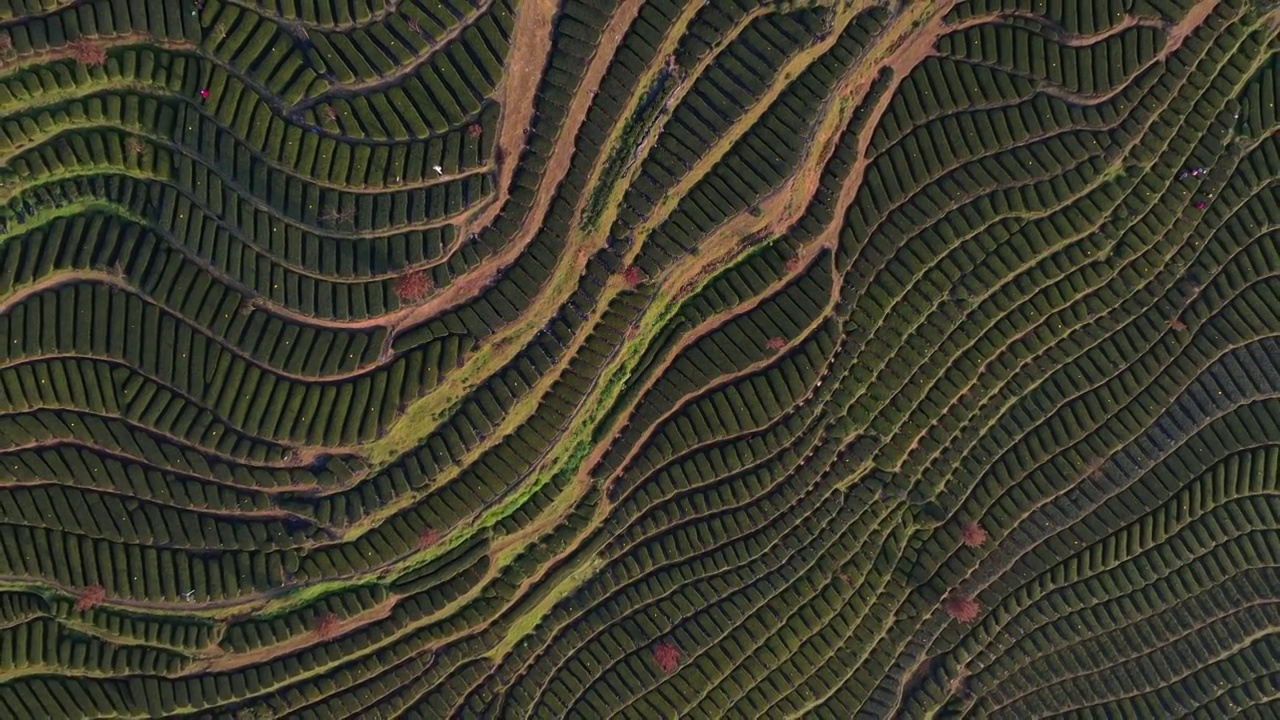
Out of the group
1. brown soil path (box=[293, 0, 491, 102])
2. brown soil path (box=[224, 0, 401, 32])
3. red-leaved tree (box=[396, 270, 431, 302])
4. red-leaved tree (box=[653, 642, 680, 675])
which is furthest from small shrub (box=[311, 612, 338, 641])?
brown soil path (box=[224, 0, 401, 32])

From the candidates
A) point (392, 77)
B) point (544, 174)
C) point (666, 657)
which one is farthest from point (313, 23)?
point (666, 657)

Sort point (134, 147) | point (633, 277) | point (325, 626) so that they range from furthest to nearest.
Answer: point (633, 277), point (325, 626), point (134, 147)

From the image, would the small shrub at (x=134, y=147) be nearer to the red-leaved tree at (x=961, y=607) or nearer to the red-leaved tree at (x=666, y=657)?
the red-leaved tree at (x=666, y=657)

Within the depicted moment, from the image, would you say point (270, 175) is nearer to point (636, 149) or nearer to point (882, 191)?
point (636, 149)

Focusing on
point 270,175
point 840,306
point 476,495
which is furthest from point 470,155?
point 840,306

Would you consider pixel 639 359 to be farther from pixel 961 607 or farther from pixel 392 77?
pixel 961 607
